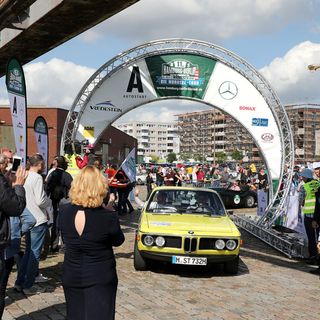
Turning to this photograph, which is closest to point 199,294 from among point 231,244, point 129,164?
point 231,244

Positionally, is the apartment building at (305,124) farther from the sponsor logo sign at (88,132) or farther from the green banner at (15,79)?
the green banner at (15,79)

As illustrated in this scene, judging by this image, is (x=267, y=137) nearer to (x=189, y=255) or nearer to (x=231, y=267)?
(x=231, y=267)

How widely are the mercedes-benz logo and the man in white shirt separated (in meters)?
9.13

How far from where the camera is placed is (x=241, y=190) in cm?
2259

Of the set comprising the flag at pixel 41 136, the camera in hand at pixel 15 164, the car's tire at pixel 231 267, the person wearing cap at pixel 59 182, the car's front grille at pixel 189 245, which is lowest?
the car's tire at pixel 231 267

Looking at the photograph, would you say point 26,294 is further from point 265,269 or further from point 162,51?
point 162,51

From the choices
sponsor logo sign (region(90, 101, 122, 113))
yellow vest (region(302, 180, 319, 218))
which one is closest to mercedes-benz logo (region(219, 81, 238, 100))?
sponsor logo sign (region(90, 101, 122, 113))

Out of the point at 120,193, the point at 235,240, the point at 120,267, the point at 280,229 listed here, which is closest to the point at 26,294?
the point at 120,267

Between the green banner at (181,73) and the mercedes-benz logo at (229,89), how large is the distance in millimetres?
522

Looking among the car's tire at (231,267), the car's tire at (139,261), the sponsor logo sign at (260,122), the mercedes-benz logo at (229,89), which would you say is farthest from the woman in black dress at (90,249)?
the sponsor logo sign at (260,122)

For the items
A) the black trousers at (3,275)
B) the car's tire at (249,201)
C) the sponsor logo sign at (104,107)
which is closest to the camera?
the black trousers at (3,275)

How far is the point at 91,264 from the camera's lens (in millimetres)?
3613

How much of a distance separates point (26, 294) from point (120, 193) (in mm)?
10942

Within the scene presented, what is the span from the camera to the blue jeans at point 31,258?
655 centimetres
